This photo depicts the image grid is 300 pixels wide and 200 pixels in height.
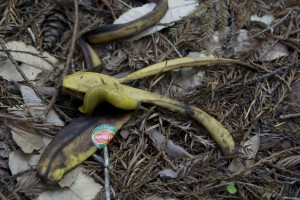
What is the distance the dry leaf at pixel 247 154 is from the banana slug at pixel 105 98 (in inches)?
30.9

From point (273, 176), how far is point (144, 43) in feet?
4.55

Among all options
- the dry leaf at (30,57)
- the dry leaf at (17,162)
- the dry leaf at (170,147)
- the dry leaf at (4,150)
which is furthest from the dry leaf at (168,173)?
the dry leaf at (30,57)

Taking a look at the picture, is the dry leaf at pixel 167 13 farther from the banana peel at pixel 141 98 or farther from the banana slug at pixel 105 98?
the banana slug at pixel 105 98

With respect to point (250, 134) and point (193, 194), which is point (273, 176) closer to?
point (250, 134)

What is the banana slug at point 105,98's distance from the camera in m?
2.47

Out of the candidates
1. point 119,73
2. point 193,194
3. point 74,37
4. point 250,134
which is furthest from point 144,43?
point 193,194

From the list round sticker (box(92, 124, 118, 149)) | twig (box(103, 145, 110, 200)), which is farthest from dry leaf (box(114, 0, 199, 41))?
→ twig (box(103, 145, 110, 200))

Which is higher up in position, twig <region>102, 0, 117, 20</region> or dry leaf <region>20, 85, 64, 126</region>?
twig <region>102, 0, 117, 20</region>

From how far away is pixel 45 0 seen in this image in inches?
121

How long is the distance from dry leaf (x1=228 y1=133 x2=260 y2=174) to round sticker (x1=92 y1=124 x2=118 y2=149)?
32.3 inches

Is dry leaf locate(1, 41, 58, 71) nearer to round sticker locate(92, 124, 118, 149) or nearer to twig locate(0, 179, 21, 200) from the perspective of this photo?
round sticker locate(92, 124, 118, 149)

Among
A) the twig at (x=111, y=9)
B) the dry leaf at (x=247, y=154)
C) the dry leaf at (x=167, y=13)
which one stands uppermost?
the twig at (x=111, y=9)

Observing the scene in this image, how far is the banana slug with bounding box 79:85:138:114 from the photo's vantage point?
97.3 inches

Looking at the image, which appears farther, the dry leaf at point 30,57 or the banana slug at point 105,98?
the dry leaf at point 30,57
